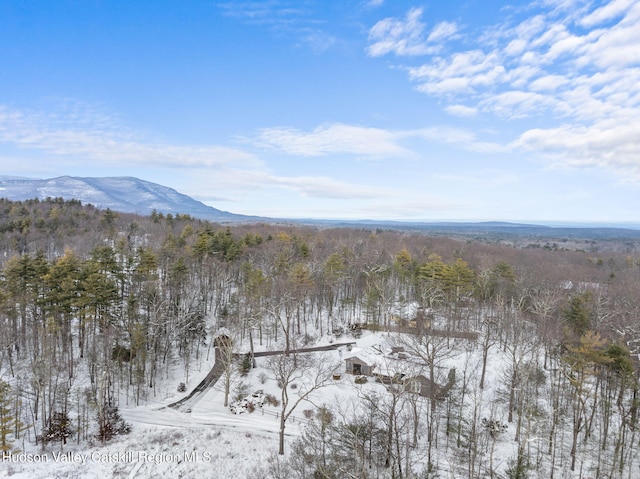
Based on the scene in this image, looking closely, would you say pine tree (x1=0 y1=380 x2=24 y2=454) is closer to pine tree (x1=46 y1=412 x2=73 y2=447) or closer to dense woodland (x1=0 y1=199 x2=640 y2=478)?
dense woodland (x1=0 y1=199 x2=640 y2=478)

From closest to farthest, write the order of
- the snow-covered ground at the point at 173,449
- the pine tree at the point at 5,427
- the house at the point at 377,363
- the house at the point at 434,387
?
the snow-covered ground at the point at 173,449
the pine tree at the point at 5,427
the house at the point at 434,387
the house at the point at 377,363

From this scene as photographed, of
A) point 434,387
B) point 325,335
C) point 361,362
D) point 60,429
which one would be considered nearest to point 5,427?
point 60,429

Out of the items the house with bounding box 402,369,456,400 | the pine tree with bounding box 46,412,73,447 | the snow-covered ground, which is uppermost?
the house with bounding box 402,369,456,400

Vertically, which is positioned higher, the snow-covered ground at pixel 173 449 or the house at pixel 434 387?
the house at pixel 434 387

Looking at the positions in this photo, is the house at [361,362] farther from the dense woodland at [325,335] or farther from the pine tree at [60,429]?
the pine tree at [60,429]

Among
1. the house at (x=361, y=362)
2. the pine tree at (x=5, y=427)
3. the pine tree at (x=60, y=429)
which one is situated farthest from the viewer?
the house at (x=361, y=362)

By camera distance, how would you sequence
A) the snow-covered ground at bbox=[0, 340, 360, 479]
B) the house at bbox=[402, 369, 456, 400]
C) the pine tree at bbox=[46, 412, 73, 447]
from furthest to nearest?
the house at bbox=[402, 369, 456, 400] → the pine tree at bbox=[46, 412, 73, 447] → the snow-covered ground at bbox=[0, 340, 360, 479]

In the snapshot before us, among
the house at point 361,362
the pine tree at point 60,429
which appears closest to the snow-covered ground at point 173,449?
the pine tree at point 60,429

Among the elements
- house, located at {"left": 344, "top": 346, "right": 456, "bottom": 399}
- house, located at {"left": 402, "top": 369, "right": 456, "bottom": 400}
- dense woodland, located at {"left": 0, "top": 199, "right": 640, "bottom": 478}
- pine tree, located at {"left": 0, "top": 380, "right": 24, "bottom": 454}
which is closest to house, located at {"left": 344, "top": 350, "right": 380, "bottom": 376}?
house, located at {"left": 344, "top": 346, "right": 456, "bottom": 399}

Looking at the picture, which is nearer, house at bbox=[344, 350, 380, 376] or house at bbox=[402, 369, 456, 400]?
house at bbox=[402, 369, 456, 400]
